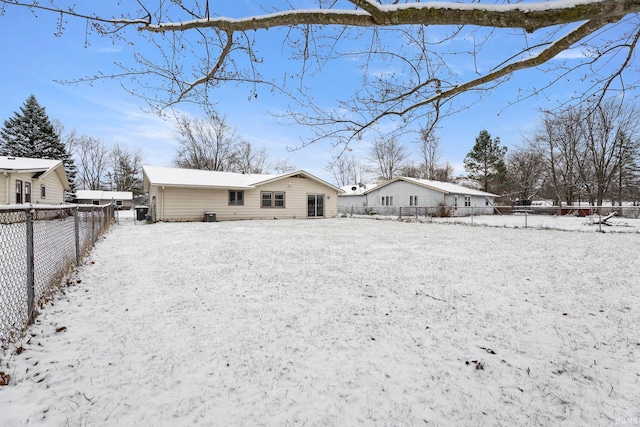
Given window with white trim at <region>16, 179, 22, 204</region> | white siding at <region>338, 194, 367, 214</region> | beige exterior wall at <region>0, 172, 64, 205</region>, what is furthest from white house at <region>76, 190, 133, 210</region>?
white siding at <region>338, 194, 367, 214</region>

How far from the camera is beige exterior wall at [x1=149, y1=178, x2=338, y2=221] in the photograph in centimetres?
1635

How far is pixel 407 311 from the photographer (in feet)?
11.4

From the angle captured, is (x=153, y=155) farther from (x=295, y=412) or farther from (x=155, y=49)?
(x=295, y=412)

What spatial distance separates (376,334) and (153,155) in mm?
49477

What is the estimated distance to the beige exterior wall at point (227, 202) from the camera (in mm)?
16345

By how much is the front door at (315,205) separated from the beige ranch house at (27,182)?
16058 millimetres

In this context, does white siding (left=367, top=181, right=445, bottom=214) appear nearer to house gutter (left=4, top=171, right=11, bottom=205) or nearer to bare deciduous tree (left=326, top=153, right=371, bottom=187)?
bare deciduous tree (left=326, top=153, right=371, bottom=187)

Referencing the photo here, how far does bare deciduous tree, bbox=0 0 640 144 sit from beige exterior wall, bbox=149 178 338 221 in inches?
560

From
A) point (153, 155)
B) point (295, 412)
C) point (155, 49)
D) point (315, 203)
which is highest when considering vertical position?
point (153, 155)

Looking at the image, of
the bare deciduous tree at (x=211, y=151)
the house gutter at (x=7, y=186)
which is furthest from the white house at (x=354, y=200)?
the house gutter at (x=7, y=186)

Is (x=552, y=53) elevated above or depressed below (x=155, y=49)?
below

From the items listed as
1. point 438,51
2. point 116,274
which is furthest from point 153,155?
point 438,51

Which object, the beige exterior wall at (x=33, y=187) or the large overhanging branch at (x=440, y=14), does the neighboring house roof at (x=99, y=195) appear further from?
the large overhanging branch at (x=440, y=14)

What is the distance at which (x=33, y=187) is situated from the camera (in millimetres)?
16781
